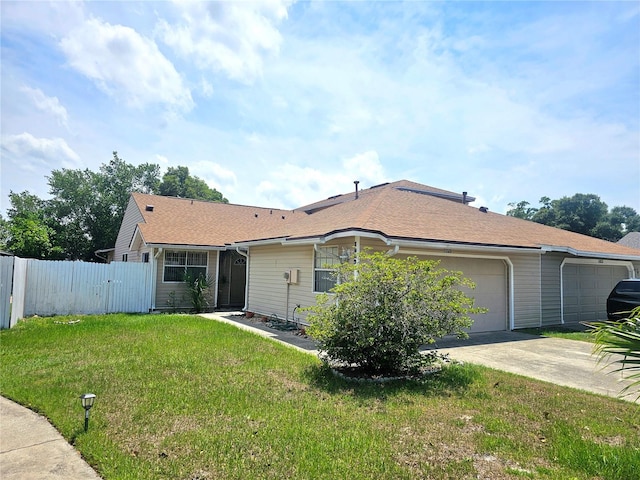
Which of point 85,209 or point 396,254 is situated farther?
point 85,209

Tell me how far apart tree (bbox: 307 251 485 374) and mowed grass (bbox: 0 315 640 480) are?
1.56 ft

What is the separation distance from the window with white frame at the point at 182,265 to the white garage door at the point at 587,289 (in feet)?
45.7

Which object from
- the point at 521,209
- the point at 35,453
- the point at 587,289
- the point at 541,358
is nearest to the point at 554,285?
the point at 587,289

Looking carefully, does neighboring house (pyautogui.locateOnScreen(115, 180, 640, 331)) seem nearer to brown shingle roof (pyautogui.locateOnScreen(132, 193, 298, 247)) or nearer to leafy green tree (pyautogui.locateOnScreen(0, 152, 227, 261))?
brown shingle roof (pyautogui.locateOnScreen(132, 193, 298, 247))

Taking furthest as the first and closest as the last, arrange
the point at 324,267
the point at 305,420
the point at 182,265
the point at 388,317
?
1. the point at 182,265
2. the point at 324,267
3. the point at 388,317
4. the point at 305,420

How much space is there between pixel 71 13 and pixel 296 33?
4.86 meters

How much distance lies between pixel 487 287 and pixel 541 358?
3.34 metres

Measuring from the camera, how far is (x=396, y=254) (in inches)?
366

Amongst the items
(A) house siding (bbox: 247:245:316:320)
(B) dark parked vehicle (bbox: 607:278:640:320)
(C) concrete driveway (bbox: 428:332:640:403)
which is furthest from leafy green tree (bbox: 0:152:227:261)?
(B) dark parked vehicle (bbox: 607:278:640:320)

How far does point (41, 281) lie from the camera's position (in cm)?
1224

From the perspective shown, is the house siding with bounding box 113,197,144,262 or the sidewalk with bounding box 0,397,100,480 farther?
the house siding with bounding box 113,197,144,262

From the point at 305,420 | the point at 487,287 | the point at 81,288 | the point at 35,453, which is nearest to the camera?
the point at 35,453

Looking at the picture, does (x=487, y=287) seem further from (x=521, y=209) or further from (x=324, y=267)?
(x=521, y=209)

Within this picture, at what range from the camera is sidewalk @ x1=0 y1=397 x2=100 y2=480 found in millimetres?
3105
